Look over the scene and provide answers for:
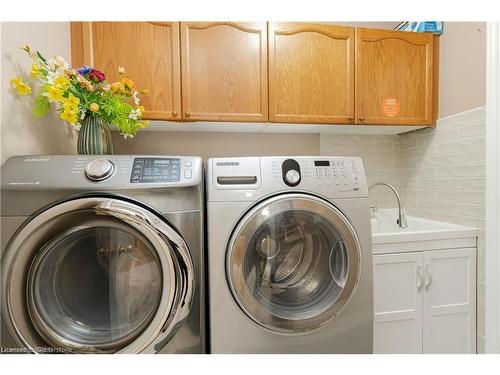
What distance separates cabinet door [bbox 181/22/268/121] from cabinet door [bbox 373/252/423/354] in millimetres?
1057

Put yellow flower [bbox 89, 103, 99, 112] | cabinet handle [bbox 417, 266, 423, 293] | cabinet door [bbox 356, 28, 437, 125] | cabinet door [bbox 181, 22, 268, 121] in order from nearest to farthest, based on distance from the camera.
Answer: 1. yellow flower [bbox 89, 103, 99, 112]
2. cabinet handle [bbox 417, 266, 423, 293]
3. cabinet door [bbox 181, 22, 268, 121]
4. cabinet door [bbox 356, 28, 437, 125]

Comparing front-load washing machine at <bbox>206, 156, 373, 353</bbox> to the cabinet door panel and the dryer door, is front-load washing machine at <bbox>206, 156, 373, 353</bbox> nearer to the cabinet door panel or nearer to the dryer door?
the dryer door

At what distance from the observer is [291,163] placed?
1.07 m

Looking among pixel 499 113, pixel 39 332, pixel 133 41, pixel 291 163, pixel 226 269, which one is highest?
pixel 133 41

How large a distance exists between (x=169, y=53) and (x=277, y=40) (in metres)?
0.61

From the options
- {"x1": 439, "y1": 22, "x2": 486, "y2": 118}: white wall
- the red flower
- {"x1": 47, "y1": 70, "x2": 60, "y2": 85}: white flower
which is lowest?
{"x1": 47, "y1": 70, "x2": 60, "y2": 85}: white flower

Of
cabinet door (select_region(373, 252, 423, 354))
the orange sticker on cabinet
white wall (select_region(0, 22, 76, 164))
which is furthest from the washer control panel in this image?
white wall (select_region(0, 22, 76, 164))

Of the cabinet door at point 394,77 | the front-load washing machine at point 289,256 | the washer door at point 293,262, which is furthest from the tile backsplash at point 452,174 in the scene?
the washer door at point 293,262

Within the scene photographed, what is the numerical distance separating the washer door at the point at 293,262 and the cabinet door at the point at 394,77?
2.79 ft

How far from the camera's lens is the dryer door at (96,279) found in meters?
0.85

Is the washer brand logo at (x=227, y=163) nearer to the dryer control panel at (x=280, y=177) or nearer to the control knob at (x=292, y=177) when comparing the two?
the dryer control panel at (x=280, y=177)

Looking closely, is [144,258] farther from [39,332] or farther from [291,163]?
[291,163]

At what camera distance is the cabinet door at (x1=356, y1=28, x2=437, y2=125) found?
155 centimetres

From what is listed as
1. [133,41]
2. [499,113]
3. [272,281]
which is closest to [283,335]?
[272,281]
